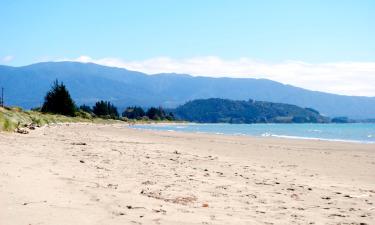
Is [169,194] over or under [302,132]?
under

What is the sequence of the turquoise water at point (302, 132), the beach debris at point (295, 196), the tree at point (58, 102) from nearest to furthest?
the beach debris at point (295, 196) → the turquoise water at point (302, 132) → the tree at point (58, 102)

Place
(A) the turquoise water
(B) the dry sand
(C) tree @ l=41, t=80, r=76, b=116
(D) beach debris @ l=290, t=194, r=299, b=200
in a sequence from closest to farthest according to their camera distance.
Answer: (B) the dry sand → (D) beach debris @ l=290, t=194, r=299, b=200 → (A) the turquoise water → (C) tree @ l=41, t=80, r=76, b=116

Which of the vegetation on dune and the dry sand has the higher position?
the vegetation on dune

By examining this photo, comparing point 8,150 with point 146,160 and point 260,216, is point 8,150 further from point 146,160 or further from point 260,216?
point 260,216

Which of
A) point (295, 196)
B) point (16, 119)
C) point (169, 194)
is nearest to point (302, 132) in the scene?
point (16, 119)

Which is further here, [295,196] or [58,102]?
[58,102]

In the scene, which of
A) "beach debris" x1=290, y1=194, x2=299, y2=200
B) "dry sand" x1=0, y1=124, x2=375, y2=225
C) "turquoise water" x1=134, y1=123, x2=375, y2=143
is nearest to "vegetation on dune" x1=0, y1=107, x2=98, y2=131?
"dry sand" x1=0, y1=124, x2=375, y2=225

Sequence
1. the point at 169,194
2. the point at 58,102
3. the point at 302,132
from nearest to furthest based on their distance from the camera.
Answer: the point at 169,194 → the point at 302,132 → the point at 58,102

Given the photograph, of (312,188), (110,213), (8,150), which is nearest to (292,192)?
(312,188)

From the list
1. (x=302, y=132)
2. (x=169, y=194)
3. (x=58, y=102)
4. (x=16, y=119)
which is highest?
(x=58, y=102)

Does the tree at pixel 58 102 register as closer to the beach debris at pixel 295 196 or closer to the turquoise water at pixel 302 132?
the turquoise water at pixel 302 132

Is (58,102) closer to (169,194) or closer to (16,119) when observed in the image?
(16,119)

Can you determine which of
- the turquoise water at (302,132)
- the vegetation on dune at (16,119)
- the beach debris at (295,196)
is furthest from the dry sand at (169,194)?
the turquoise water at (302,132)

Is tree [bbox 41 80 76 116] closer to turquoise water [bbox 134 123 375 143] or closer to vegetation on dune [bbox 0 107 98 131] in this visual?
turquoise water [bbox 134 123 375 143]
